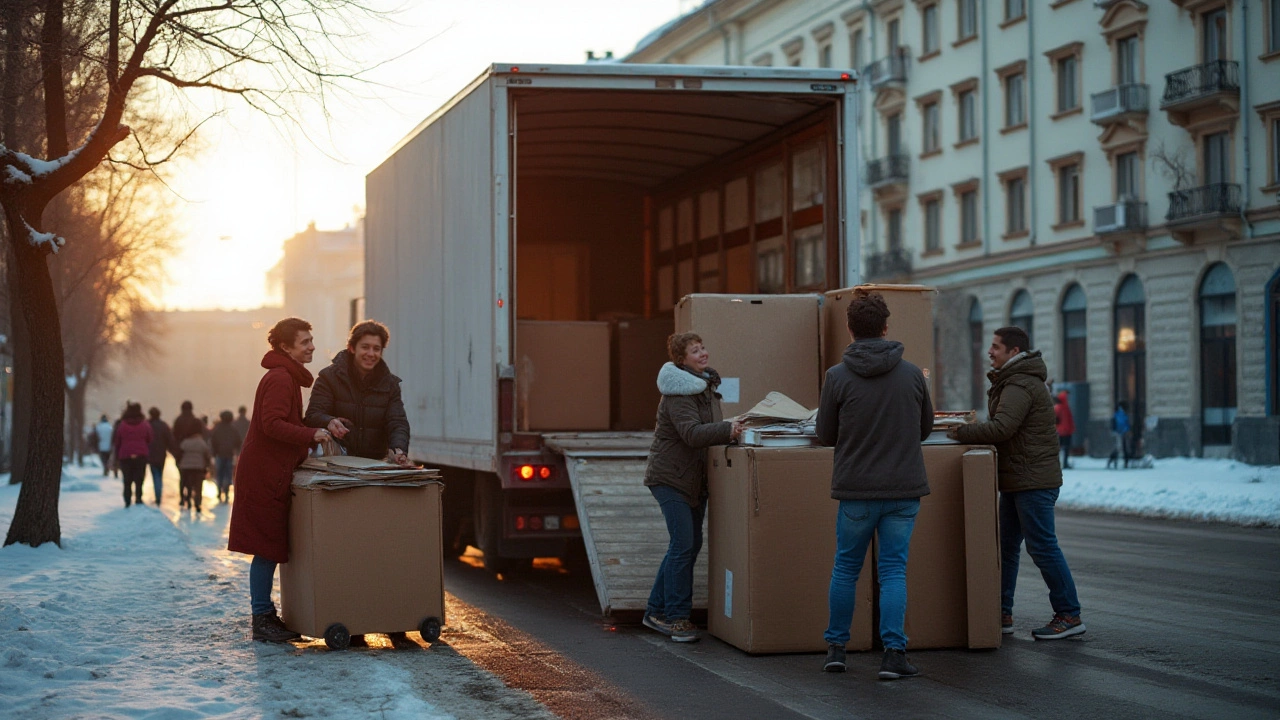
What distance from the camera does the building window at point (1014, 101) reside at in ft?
135

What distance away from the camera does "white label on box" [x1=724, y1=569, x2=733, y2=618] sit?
8578 millimetres

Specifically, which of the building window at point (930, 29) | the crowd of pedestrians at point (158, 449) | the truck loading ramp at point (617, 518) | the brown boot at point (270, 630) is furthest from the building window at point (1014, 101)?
the brown boot at point (270, 630)

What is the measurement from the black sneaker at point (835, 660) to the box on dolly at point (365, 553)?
7.22 ft

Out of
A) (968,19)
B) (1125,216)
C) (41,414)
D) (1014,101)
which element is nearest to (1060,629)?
(41,414)

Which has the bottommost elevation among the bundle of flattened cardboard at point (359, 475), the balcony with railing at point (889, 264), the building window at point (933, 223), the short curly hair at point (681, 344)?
the bundle of flattened cardboard at point (359, 475)

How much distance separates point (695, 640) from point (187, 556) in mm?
8118

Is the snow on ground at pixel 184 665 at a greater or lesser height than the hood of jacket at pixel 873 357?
lesser

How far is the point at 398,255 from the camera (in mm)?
14875

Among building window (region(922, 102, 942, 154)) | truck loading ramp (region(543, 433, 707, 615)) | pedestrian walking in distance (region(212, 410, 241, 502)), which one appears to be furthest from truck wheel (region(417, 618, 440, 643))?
building window (region(922, 102, 942, 154))

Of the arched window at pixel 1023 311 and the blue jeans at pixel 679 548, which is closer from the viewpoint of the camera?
the blue jeans at pixel 679 548

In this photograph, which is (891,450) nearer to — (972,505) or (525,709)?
(972,505)

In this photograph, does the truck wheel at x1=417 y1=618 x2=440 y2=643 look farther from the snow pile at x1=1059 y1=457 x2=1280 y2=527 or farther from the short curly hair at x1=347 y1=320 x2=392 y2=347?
the snow pile at x1=1059 y1=457 x2=1280 y2=527

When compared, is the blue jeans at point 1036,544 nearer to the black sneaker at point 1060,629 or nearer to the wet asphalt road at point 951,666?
the black sneaker at point 1060,629

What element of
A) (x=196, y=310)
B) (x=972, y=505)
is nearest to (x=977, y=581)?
(x=972, y=505)
